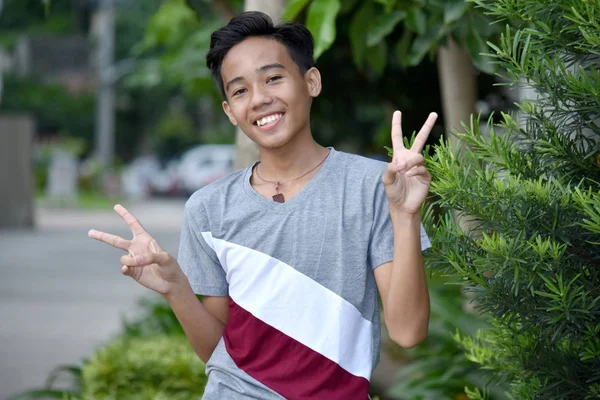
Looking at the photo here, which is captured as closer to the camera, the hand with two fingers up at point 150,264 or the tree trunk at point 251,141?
the hand with two fingers up at point 150,264

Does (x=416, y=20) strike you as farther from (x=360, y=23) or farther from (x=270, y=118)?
(x=270, y=118)

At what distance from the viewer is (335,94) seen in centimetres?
607

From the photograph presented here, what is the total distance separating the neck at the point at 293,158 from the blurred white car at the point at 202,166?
28.9m

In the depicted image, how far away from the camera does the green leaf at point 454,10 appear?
331 centimetres

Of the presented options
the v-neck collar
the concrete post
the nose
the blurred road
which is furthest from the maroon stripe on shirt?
the concrete post

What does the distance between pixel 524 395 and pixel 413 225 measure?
50 centimetres

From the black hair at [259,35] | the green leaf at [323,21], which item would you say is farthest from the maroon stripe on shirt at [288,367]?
the green leaf at [323,21]

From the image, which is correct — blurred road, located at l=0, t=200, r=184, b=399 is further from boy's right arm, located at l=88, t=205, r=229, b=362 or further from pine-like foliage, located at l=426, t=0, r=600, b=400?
pine-like foliage, located at l=426, t=0, r=600, b=400

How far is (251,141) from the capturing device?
3.79 m

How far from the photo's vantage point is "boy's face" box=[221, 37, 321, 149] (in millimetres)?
2348

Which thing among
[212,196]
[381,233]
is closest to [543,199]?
[381,233]

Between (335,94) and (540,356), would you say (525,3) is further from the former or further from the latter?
(335,94)

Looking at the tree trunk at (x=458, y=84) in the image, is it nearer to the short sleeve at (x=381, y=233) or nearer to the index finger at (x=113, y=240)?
the short sleeve at (x=381, y=233)

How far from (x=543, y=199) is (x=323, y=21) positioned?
155 centimetres
